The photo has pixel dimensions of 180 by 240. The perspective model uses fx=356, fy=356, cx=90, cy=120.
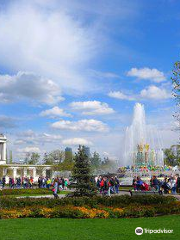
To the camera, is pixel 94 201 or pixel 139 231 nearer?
pixel 139 231

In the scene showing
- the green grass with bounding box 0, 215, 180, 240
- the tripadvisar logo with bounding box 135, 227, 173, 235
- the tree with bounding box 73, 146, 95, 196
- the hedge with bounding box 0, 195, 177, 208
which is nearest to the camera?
the green grass with bounding box 0, 215, 180, 240

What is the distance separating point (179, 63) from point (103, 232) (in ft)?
37.8

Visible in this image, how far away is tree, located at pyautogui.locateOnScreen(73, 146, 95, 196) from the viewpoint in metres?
21.3

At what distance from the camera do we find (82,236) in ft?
32.7

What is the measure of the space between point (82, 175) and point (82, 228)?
1011 centimetres

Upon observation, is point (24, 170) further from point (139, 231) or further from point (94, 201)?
point (139, 231)

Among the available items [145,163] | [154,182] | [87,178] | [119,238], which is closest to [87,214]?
[119,238]

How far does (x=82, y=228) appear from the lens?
11.3 metres

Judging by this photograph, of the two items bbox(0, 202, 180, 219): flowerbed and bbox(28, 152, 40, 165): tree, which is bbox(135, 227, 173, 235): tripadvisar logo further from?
bbox(28, 152, 40, 165): tree

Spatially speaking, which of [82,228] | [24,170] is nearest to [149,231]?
[82,228]

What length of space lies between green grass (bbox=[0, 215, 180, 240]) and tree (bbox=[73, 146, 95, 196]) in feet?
26.0

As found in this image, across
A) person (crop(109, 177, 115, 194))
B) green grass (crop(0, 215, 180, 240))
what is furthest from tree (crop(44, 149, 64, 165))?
green grass (crop(0, 215, 180, 240))

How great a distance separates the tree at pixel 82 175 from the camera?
21.3 metres

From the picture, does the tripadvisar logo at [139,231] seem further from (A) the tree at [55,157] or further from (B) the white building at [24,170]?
(A) the tree at [55,157]
